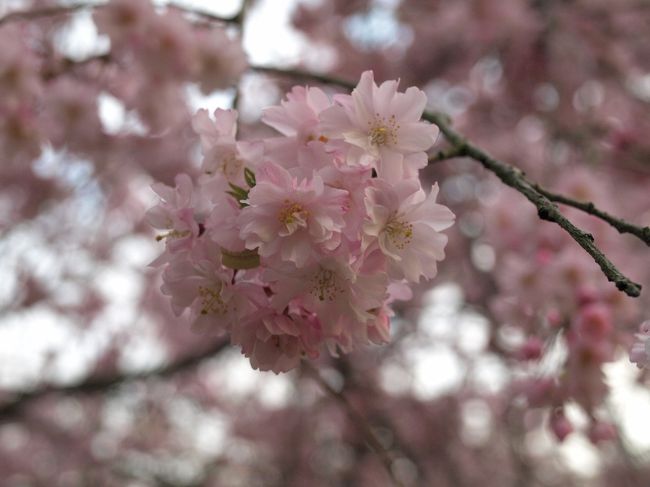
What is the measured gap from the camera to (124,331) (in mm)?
6410

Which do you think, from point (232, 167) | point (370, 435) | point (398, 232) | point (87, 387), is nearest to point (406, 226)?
point (398, 232)

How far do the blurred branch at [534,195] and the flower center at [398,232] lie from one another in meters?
0.17

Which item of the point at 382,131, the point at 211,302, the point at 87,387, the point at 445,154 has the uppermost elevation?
the point at 382,131

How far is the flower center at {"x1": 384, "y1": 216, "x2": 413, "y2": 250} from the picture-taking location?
0.83 m

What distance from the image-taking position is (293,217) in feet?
2.63

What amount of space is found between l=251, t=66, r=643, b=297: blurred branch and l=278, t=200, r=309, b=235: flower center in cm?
30

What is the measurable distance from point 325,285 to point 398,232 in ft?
0.40

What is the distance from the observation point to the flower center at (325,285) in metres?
0.82

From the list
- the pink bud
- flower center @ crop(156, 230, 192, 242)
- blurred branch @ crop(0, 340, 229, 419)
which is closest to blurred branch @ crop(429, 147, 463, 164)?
flower center @ crop(156, 230, 192, 242)

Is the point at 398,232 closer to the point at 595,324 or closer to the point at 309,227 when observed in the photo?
the point at 309,227

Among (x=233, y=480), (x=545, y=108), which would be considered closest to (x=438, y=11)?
(x=545, y=108)

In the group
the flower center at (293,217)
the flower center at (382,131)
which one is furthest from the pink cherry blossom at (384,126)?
the flower center at (293,217)

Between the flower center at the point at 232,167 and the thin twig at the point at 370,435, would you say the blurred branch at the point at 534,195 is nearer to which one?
the flower center at the point at 232,167

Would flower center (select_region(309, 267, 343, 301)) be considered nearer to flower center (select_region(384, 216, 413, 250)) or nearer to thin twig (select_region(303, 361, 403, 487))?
flower center (select_region(384, 216, 413, 250))
